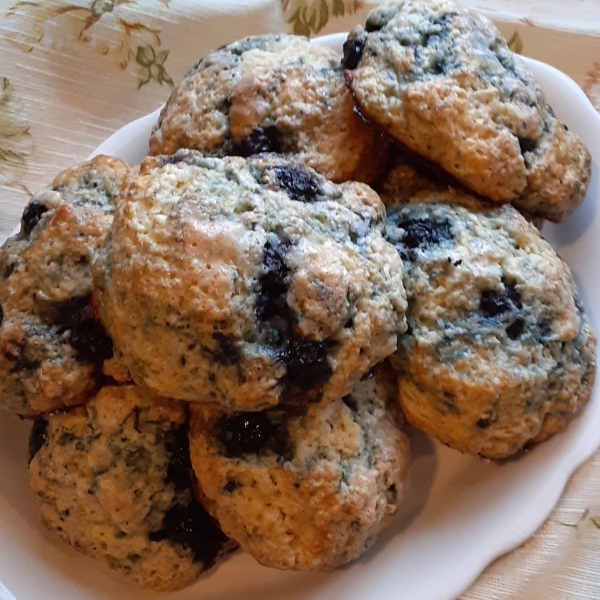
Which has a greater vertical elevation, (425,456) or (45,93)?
(45,93)

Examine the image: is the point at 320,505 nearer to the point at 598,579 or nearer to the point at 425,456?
the point at 425,456

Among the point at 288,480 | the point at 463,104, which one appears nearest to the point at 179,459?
the point at 288,480

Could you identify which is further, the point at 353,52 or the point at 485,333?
the point at 353,52

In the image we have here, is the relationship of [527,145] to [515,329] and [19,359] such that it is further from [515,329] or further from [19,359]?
[19,359]

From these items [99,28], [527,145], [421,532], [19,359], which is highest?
[527,145]

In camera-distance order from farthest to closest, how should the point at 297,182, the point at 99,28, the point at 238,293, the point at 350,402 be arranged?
the point at 99,28, the point at 350,402, the point at 297,182, the point at 238,293

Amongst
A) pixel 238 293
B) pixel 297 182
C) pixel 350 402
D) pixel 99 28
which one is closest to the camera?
pixel 238 293

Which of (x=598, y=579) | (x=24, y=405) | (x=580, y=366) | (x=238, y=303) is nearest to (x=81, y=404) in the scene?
(x=24, y=405)
